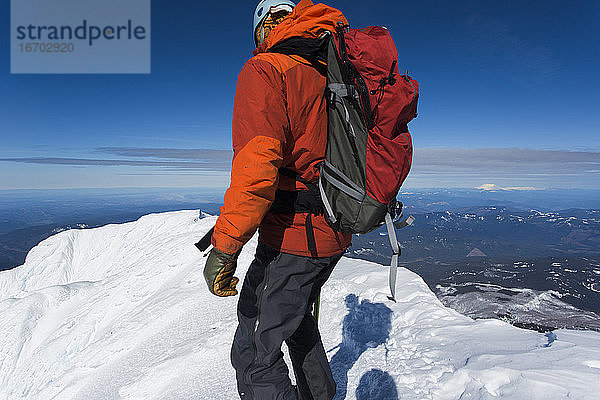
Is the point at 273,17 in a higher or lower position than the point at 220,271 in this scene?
higher

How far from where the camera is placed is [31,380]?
8039 millimetres

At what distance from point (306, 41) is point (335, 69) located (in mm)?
261

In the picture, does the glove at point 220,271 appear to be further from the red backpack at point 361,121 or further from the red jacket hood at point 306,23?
the red jacket hood at point 306,23

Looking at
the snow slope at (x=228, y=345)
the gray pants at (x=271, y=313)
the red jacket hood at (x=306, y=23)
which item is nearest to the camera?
the red jacket hood at (x=306, y=23)

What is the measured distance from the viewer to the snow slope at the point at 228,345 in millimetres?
3090

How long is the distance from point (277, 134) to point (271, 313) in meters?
1.31

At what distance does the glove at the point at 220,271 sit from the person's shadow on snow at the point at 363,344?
2585 millimetres

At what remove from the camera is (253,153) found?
1742 mm

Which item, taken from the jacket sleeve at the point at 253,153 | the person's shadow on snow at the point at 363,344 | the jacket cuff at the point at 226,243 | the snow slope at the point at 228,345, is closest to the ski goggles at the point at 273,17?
the jacket sleeve at the point at 253,153

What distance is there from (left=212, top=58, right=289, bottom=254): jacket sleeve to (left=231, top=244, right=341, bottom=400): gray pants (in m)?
0.56

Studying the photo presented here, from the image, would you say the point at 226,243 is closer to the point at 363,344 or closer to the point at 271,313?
the point at 271,313

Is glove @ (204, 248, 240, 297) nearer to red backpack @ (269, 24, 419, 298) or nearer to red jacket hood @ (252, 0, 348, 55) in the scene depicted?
red backpack @ (269, 24, 419, 298)

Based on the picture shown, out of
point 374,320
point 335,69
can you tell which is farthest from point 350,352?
point 335,69

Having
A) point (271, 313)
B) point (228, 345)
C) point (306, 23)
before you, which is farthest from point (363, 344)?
point (306, 23)
